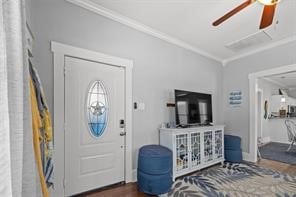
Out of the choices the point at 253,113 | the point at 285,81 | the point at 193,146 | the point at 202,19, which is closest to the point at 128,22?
the point at 202,19

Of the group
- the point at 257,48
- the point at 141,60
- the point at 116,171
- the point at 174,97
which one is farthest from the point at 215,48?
the point at 116,171

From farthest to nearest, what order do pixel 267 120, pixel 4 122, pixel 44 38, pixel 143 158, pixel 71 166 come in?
pixel 267 120 < pixel 143 158 < pixel 71 166 < pixel 44 38 < pixel 4 122

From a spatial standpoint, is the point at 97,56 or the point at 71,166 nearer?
the point at 71,166

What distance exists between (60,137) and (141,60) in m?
1.79

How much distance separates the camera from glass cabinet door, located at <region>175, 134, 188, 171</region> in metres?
3.04

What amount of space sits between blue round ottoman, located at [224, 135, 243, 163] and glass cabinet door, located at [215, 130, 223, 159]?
0.94ft

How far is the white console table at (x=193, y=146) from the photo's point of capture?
3004mm

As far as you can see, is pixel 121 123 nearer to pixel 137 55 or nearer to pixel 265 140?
pixel 137 55

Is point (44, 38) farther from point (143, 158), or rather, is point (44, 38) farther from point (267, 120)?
point (267, 120)

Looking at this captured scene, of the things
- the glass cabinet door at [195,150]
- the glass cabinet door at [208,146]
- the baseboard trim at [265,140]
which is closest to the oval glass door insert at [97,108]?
the glass cabinet door at [195,150]

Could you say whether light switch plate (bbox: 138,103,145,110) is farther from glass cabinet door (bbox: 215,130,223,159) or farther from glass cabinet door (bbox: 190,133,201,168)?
glass cabinet door (bbox: 215,130,223,159)

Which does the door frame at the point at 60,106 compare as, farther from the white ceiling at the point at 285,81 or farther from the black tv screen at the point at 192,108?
the white ceiling at the point at 285,81

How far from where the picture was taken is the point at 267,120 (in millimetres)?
6840

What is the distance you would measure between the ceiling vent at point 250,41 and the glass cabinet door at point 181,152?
234cm
